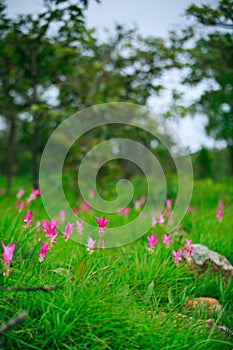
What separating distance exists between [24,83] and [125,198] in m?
2.51

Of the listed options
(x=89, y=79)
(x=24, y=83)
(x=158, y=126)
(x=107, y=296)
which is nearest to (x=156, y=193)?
(x=158, y=126)

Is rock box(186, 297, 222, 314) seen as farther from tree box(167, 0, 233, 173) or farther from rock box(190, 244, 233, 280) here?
tree box(167, 0, 233, 173)

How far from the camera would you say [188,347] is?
1.73 meters

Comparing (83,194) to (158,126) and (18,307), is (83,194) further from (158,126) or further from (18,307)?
(18,307)

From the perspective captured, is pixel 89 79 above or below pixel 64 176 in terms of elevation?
above

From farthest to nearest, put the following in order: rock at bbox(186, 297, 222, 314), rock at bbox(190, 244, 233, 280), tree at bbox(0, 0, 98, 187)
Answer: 1. tree at bbox(0, 0, 98, 187)
2. rock at bbox(190, 244, 233, 280)
3. rock at bbox(186, 297, 222, 314)

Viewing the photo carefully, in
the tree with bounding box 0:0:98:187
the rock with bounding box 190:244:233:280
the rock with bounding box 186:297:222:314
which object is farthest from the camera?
the tree with bounding box 0:0:98:187

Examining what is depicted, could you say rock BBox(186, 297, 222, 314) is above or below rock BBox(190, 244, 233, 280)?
above

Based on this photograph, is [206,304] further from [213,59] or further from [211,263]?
[213,59]

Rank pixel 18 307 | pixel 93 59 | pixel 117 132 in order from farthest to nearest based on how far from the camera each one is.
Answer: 1. pixel 93 59
2. pixel 117 132
3. pixel 18 307

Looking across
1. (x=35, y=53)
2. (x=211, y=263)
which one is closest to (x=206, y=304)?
(x=211, y=263)

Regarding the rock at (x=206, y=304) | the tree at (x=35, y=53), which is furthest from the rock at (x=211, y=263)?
the tree at (x=35, y=53)

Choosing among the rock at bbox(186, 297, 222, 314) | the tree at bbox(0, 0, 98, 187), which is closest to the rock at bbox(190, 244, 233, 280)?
the rock at bbox(186, 297, 222, 314)

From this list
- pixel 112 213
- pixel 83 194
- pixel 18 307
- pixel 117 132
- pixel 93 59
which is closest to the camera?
pixel 18 307
